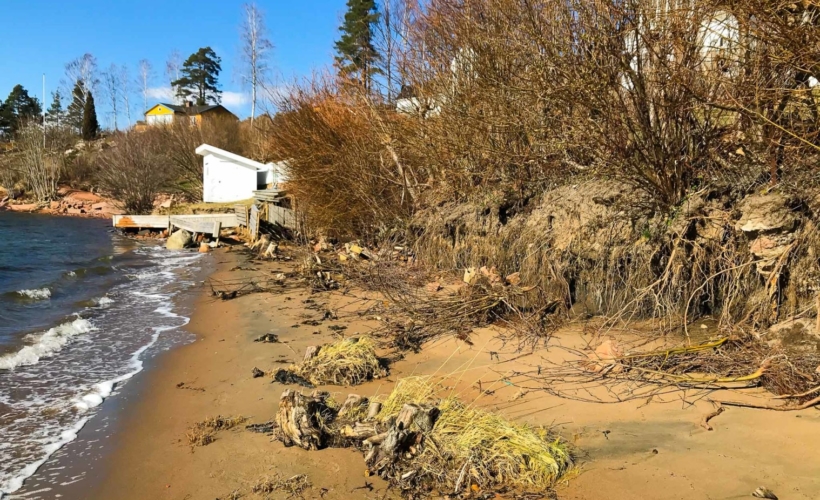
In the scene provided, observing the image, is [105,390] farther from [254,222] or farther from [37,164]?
[37,164]

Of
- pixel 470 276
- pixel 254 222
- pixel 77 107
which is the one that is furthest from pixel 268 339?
pixel 77 107

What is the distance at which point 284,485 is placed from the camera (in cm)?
398

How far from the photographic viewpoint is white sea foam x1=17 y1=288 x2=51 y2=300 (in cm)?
1217

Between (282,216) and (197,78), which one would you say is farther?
(197,78)

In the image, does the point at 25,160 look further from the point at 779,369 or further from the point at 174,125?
the point at 779,369

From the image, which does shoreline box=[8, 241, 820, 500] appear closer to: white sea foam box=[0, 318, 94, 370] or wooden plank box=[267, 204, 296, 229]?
white sea foam box=[0, 318, 94, 370]

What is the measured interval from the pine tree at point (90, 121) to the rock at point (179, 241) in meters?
49.1

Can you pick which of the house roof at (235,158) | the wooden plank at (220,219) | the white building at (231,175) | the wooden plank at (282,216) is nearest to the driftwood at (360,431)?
the wooden plank at (282,216)

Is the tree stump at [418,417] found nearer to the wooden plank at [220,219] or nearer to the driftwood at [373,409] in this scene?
the driftwood at [373,409]

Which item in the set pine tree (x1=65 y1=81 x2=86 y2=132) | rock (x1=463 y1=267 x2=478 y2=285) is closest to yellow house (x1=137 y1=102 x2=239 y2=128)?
pine tree (x1=65 y1=81 x2=86 y2=132)

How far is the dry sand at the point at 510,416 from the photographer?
12.4ft

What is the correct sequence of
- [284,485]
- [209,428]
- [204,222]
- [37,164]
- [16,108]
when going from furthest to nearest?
[16,108] → [37,164] → [204,222] → [209,428] → [284,485]

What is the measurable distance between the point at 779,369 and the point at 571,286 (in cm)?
351

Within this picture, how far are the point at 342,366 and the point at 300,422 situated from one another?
1555 millimetres
